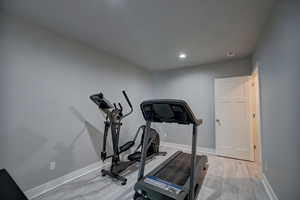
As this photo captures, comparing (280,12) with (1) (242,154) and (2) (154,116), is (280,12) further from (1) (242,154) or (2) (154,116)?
(1) (242,154)

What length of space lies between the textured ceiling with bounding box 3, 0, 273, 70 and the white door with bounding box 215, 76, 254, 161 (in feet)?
3.02

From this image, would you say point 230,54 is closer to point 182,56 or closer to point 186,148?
point 182,56

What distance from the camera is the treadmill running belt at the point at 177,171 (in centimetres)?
202

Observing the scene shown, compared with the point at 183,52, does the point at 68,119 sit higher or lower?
lower

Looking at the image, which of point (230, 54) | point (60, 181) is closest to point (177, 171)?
point (60, 181)

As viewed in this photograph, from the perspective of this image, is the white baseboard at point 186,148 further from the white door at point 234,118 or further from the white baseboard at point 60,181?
the white baseboard at point 60,181

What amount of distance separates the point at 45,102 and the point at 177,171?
8.04 feet

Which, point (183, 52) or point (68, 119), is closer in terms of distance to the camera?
point (68, 119)

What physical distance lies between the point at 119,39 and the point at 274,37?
236 centimetres

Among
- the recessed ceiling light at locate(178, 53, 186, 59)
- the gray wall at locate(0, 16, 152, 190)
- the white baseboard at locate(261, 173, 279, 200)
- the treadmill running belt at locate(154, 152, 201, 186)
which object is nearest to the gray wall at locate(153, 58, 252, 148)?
the recessed ceiling light at locate(178, 53, 186, 59)

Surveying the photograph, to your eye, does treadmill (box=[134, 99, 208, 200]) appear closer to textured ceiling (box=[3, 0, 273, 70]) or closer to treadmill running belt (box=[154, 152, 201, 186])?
treadmill running belt (box=[154, 152, 201, 186])

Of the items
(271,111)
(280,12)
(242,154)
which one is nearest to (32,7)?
(280,12)

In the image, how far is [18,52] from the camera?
186 centimetres

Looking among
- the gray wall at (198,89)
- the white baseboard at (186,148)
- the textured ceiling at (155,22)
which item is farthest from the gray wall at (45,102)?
the white baseboard at (186,148)
